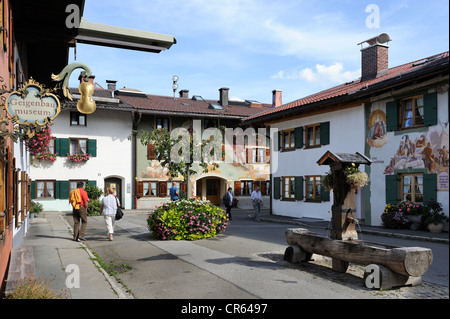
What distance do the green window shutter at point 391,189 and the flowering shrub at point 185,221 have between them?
6.84 metres

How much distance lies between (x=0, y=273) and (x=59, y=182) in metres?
22.0

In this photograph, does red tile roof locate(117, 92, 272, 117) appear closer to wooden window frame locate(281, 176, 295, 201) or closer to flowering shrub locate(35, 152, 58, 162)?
flowering shrub locate(35, 152, 58, 162)

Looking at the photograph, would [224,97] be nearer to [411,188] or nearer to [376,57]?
[376,57]

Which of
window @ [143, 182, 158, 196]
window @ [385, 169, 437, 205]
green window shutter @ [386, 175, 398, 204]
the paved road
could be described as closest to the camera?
the paved road

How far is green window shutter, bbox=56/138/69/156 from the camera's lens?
1047 inches


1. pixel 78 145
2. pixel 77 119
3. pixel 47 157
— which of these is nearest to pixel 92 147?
pixel 78 145

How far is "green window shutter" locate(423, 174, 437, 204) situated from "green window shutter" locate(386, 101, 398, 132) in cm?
215

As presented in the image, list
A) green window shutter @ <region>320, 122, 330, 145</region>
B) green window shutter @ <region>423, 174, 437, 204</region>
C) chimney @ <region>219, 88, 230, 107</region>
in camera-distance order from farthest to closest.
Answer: chimney @ <region>219, 88, 230, 107</region>
green window shutter @ <region>320, 122, 330, 145</region>
green window shutter @ <region>423, 174, 437, 204</region>

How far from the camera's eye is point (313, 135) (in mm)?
20203

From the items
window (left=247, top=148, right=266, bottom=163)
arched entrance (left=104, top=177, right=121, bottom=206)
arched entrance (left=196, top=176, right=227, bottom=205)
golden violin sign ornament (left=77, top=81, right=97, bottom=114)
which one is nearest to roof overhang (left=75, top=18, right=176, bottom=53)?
golden violin sign ornament (left=77, top=81, right=97, bottom=114)

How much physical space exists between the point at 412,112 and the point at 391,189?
→ 9.45ft

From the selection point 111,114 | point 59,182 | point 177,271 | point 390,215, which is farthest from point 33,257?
point 111,114

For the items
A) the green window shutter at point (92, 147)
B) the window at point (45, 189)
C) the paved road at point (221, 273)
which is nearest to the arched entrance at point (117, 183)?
the green window shutter at point (92, 147)

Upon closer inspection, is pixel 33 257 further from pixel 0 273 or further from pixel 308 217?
pixel 308 217
